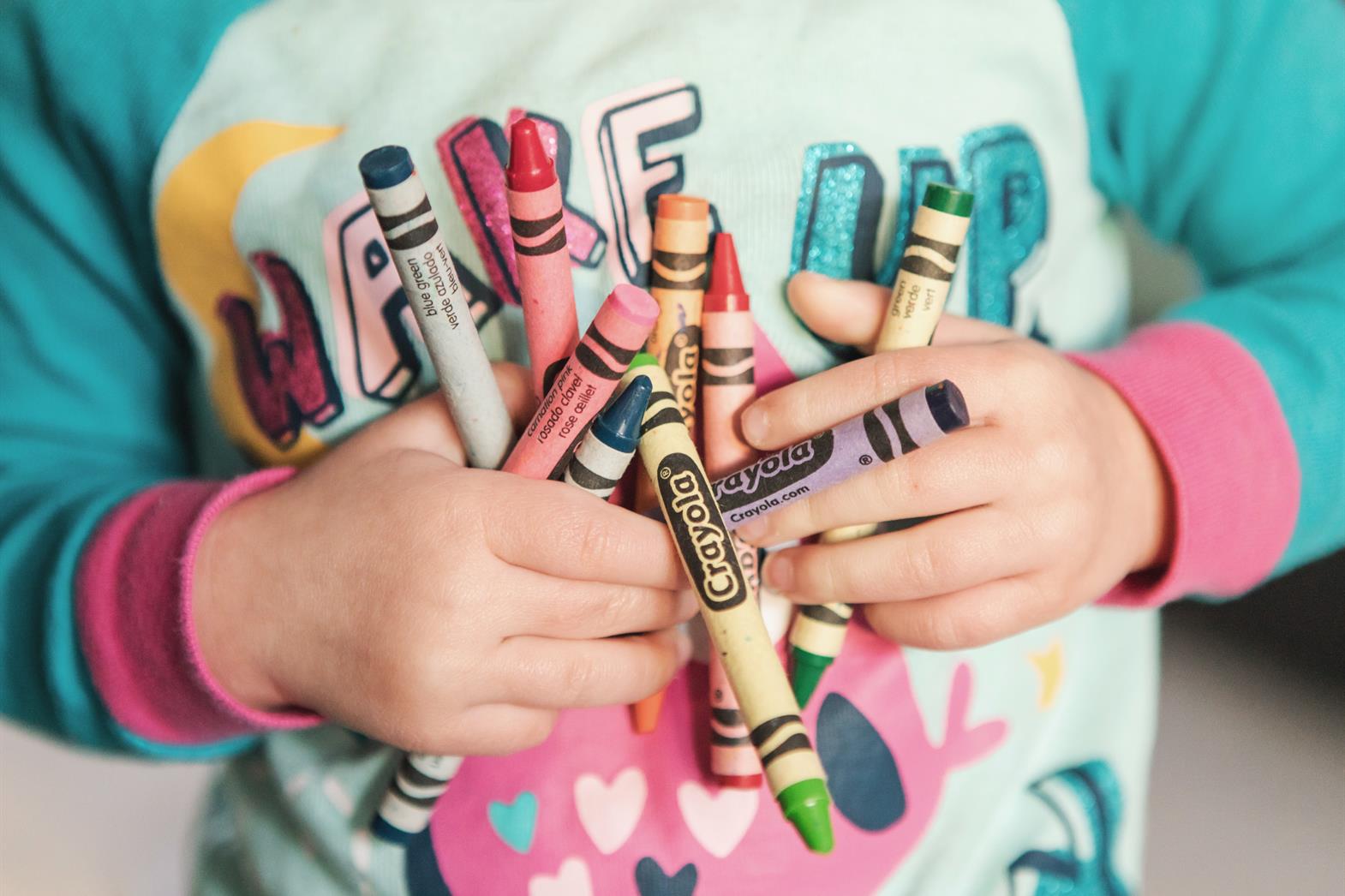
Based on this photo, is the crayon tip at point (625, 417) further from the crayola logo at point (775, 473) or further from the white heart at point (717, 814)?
the white heart at point (717, 814)

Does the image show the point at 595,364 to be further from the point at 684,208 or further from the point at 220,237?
the point at 220,237

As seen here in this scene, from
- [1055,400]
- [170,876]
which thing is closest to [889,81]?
[1055,400]

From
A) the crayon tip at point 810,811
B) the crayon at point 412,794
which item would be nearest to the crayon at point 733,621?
the crayon tip at point 810,811

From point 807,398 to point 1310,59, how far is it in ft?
0.85

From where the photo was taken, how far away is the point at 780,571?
0.30m

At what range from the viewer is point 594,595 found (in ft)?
0.93

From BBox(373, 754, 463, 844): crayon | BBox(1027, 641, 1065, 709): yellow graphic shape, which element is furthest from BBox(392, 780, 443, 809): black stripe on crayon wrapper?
BBox(1027, 641, 1065, 709): yellow graphic shape

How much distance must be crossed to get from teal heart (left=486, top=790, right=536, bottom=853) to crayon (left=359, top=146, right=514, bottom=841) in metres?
0.03

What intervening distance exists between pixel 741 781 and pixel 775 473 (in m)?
0.10

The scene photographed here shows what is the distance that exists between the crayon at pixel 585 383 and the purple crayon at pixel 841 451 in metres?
0.04

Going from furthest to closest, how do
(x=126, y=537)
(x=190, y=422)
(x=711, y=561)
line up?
(x=190, y=422) < (x=126, y=537) < (x=711, y=561)

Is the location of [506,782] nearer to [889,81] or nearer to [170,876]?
[889,81]

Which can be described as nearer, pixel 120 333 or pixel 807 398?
pixel 807 398

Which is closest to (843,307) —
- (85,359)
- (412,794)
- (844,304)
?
(844,304)
